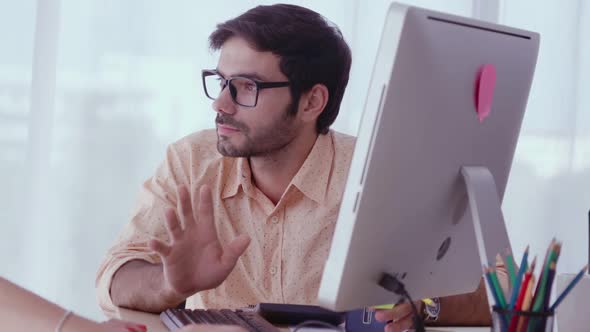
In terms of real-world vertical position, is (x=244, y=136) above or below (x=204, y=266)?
above

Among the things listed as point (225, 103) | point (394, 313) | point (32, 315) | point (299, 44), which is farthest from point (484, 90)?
point (299, 44)

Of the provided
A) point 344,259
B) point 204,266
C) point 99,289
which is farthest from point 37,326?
point 99,289

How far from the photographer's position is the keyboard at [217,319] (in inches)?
52.0

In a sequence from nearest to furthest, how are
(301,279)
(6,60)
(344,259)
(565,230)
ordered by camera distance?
(344,259), (301,279), (6,60), (565,230)

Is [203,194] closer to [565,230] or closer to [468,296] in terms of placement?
[468,296]

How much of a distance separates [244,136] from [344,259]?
928 millimetres

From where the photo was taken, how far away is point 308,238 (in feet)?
6.29

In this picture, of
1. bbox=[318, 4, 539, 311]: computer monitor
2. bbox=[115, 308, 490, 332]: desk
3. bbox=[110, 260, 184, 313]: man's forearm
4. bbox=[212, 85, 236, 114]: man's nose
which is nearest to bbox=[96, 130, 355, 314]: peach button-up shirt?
bbox=[212, 85, 236, 114]: man's nose

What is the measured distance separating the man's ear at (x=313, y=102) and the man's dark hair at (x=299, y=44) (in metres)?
0.01

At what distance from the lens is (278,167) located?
6.66 feet

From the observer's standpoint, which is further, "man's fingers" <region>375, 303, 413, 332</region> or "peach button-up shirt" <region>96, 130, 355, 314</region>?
"peach button-up shirt" <region>96, 130, 355, 314</region>

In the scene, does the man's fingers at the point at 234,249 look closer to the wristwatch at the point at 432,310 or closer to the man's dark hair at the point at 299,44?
the wristwatch at the point at 432,310

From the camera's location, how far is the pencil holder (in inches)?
41.1

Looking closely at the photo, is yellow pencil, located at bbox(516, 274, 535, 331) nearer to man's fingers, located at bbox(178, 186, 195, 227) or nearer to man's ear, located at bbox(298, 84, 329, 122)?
man's fingers, located at bbox(178, 186, 195, 227)
